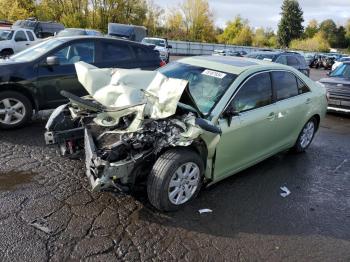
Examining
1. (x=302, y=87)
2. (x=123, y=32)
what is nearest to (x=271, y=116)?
(x=302, y=87)

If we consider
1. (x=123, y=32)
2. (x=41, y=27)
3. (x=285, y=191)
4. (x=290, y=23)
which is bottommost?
(x=285, y=191)

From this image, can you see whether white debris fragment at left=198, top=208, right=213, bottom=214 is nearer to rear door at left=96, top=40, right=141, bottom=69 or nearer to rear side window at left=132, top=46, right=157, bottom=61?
rear door at left=96, top=40, right=141, bottom=69

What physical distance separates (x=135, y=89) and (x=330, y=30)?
96.2 meters

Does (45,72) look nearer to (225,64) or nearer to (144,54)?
(144,54)

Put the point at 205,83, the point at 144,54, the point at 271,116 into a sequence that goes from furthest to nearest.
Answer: the point at 144,54
the point at 271,116
the point at 205,83

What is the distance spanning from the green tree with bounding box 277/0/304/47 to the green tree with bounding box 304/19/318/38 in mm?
4582

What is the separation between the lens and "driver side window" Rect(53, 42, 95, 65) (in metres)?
6.90

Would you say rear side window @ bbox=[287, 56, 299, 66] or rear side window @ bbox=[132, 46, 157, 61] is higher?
rear side window @ bbox=[132, 46, 157, 61]

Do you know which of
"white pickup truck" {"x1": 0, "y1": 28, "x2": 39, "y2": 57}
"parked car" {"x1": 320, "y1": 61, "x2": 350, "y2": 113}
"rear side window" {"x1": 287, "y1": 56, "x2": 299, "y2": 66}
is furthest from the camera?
"white pickup truck" {"x1": 0, "y1": 28, "x2": 39, "y2": 57}

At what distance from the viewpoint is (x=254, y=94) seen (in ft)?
15.7

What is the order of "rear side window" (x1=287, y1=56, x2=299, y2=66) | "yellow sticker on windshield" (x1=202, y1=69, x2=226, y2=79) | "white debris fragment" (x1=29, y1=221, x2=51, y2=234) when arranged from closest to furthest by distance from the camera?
"white debris fragment" (x1=29, y1=221, x2=51, y2=234), "yellow sticker on windshield" (x1=202, y1=69, x2=226, y2=79), "rear side window" (x1=287, y1=56, x2=299, y2=66)

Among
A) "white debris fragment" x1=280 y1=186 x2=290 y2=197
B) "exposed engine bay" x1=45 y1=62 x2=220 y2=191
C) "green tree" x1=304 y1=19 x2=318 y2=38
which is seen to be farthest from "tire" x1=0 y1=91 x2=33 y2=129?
"green tree" x1=304 y1=19 x2=318 y2=38

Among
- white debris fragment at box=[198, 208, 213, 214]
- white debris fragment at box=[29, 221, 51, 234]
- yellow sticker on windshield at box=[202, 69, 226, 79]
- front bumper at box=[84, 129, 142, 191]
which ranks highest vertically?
yellow sticker on windshield at box=[202, 69, 226, 79]

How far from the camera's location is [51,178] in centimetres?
464
